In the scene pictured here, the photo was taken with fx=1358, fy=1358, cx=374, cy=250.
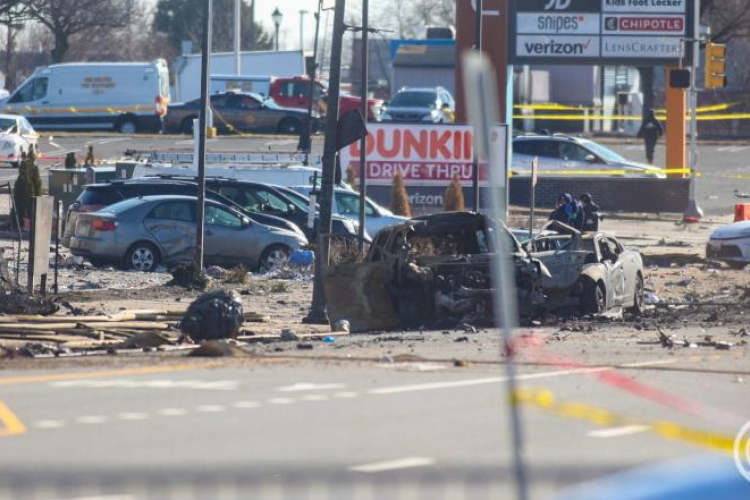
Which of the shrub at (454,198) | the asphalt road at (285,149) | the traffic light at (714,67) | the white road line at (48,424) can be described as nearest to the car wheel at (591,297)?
the white road line at (48,424)

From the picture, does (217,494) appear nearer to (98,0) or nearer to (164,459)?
(164,459)

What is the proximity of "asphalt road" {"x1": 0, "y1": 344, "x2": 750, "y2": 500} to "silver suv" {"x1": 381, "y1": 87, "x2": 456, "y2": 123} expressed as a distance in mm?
36133

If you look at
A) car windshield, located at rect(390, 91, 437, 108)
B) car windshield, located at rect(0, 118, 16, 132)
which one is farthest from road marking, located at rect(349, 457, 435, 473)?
car windshield, located at rect(390, 91, 437, 108)

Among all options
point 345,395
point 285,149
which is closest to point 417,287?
point 345,395

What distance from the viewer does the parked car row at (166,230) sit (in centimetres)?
2314

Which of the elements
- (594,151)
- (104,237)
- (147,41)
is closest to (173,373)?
(104,237)

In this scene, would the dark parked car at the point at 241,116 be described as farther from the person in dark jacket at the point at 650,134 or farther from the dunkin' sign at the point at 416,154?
the dunkin' sign at the point at 416,154

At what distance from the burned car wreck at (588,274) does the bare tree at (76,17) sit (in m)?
50.4

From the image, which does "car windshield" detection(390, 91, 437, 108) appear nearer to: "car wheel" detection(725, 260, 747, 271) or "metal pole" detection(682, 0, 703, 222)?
"metal pole" detection(682, 0, 703, 222)

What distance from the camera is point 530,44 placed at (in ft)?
113

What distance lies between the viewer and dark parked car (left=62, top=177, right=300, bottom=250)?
81.6 feet

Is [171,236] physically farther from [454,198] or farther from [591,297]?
[454,198]

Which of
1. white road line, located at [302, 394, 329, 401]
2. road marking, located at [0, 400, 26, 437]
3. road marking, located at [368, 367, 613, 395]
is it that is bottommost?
road marking, located at [0, 400, 26, 437]

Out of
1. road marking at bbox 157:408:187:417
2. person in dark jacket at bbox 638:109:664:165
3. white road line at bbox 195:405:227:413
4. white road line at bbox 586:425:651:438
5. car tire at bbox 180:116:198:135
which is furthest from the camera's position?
car tire at bbox 180:116:198:135
